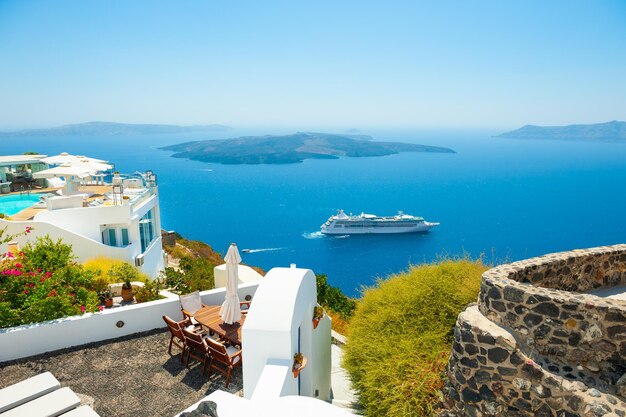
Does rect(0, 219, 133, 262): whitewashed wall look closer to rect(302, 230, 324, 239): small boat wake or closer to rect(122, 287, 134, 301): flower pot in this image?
rect(122, 287, 134, 301): flower pot

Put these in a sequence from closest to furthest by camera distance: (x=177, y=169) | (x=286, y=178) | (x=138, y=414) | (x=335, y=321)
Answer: (x=138, y=414) < (x=335, y=321) < (x=286, y=178) < (x=177, y=169)

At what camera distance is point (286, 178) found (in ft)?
477

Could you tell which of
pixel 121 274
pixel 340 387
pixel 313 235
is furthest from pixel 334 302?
pixel 313 235

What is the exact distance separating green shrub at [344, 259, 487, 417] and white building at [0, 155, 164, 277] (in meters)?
9.30

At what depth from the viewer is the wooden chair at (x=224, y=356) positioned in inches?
234

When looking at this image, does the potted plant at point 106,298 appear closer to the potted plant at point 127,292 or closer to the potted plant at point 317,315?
the potted plant at point 127,292

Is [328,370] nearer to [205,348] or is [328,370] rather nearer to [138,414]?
[205,348]

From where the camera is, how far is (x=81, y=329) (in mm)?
6969

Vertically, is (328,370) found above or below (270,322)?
below

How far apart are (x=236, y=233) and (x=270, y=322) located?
75272mm

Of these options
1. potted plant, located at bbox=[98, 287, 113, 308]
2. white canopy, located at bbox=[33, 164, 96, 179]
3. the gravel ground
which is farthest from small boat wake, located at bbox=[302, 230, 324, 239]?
the gravel ground

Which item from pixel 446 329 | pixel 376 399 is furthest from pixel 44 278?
pixel 446 329

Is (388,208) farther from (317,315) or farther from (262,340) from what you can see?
(262,340)

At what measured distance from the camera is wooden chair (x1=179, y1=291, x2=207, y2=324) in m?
7.39
